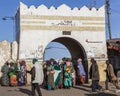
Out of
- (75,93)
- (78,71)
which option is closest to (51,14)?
(78,71)

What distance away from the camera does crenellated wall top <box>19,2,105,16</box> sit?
997 inches

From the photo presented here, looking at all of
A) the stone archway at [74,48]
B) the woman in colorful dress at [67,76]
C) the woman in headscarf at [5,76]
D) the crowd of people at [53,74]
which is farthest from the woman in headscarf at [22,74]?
the stone archway at [74,48]

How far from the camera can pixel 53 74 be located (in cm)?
2238

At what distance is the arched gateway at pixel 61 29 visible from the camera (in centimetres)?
2528

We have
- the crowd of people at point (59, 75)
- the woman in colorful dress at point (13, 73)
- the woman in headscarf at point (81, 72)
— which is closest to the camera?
the crowd of people at point (59, 75)

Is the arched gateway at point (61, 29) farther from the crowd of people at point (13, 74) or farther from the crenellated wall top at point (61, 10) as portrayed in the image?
the crowd of people at point (13, 74)

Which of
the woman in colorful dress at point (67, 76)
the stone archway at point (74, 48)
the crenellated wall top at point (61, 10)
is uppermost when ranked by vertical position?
the crenellated wall top at point (61, 10)

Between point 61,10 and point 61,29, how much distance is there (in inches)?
45.2

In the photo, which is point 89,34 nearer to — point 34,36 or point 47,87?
point 34,36

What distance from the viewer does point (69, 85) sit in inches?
888

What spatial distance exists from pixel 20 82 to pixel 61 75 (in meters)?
3.01

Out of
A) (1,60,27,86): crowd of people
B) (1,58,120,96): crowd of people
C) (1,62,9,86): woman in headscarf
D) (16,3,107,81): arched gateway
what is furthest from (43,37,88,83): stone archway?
(1,62,9,86): woman in headscarf

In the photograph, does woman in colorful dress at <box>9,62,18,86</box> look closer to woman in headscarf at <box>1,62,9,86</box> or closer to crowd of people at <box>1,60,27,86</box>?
crowd of people at <box>1,60,27,86</box>

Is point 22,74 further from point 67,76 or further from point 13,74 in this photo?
point 67,76
